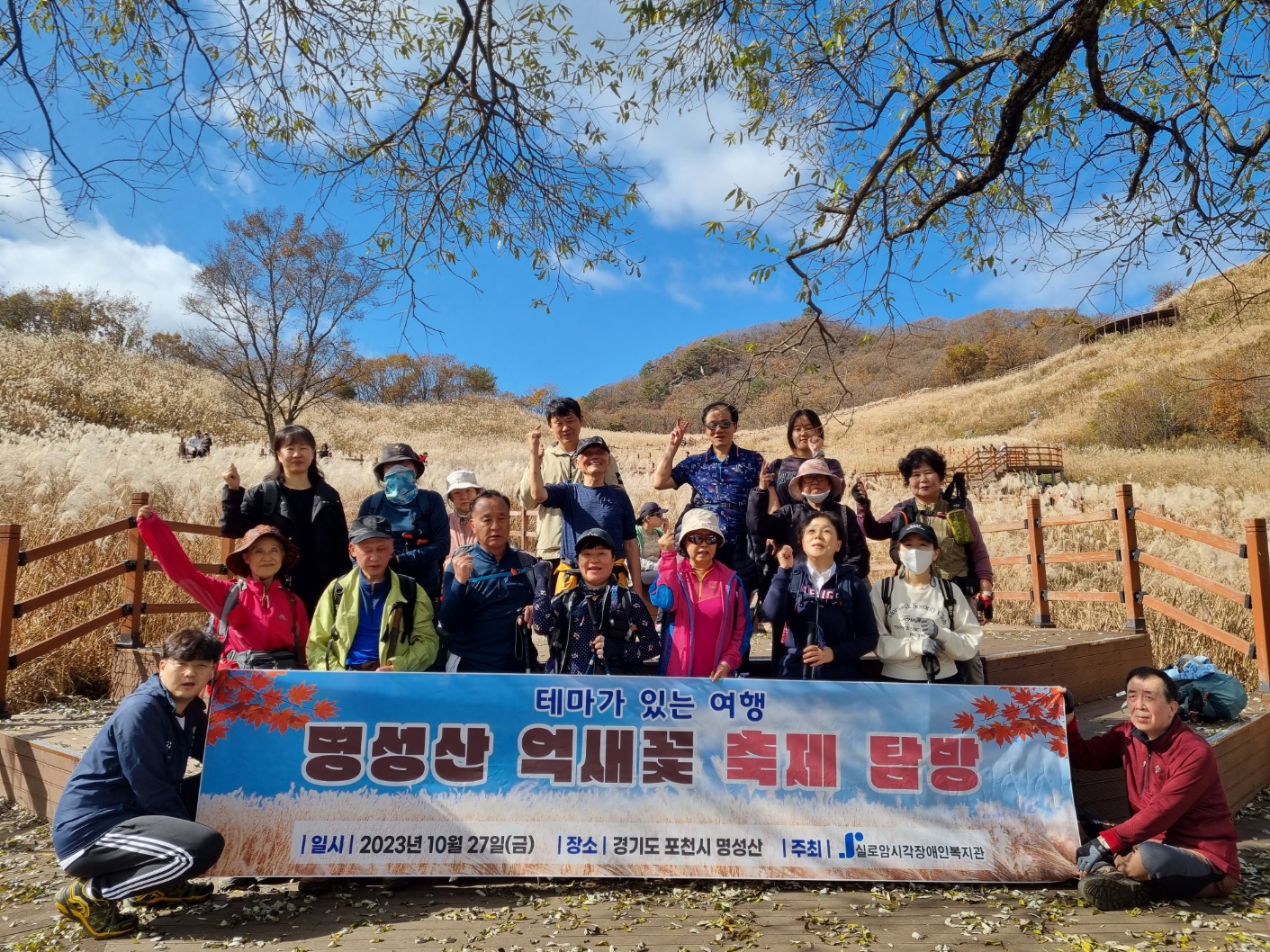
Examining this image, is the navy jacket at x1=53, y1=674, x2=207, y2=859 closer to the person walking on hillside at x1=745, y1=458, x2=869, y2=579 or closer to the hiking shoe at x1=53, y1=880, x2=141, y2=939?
the hiking shoe at x1=53, y1=880, x2=141, y2=939

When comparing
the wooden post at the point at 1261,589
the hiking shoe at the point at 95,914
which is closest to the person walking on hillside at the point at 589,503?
the hiking shoe at the point at 95,914

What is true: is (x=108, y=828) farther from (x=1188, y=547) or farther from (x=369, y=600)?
(x=1188, y=547)

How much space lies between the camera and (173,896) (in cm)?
335

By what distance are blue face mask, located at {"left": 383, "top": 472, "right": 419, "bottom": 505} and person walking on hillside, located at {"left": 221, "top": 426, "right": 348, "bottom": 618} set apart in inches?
12.6

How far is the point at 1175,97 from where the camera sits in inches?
237

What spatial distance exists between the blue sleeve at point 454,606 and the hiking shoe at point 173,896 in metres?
1.61

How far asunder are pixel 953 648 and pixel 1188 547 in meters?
10.1

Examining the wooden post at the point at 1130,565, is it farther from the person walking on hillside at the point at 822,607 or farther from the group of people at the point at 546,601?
the person walking on hillside at the point at 822,607

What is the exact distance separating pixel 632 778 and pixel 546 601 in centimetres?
104

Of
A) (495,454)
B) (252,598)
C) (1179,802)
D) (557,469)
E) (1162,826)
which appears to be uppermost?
(495,454)

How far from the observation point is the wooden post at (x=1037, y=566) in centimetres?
755

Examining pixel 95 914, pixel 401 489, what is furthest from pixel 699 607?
pixel 95 914

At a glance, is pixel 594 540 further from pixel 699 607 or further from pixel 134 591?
pixel 134 591

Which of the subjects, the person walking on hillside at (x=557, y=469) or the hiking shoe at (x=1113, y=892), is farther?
the person walking on hillside at (x=557, y=469)
